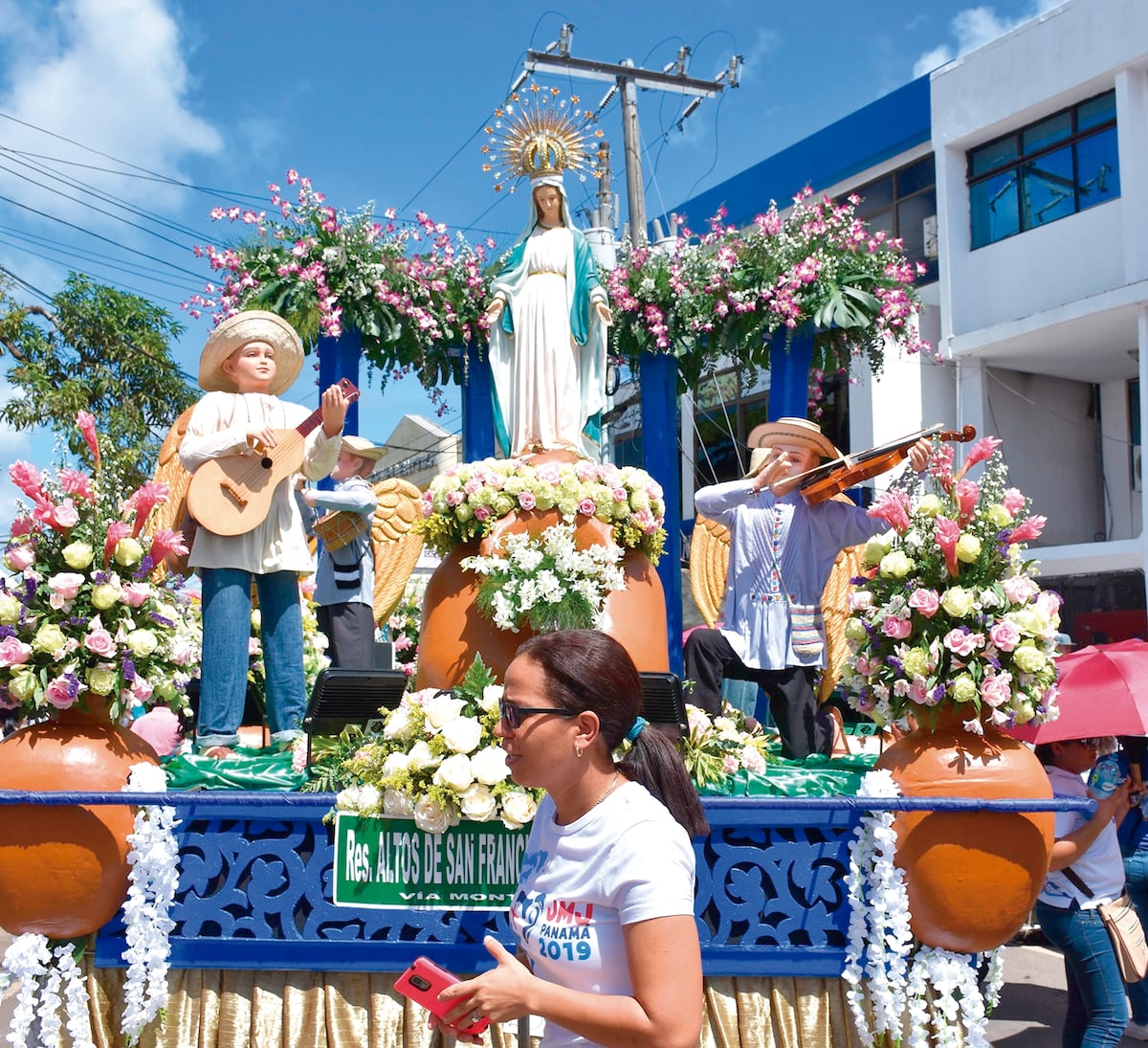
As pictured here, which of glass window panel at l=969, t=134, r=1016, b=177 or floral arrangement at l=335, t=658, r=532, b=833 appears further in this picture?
glass window panel at l=969, t=134, r=1016, b=177

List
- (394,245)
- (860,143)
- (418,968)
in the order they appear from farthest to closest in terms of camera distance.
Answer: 1. (860,143)
2. (394,245)
3. (418,968)

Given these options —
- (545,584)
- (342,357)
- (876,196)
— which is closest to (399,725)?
(545,584)

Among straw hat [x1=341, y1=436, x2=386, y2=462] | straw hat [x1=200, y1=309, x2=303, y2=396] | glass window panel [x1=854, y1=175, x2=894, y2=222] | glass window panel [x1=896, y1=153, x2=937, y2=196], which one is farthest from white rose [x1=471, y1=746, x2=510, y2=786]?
glass window panel [x1=854, y1=175, x2=894, y2=222]

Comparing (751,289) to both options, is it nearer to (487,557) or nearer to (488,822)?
(487,557)

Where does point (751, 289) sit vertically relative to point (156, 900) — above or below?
above

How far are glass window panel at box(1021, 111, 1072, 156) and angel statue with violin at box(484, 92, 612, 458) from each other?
9024mm

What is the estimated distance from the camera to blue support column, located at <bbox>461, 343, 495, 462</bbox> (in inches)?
363

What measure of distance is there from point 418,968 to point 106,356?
40.7 feet

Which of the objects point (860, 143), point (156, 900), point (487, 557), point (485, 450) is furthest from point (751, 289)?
point (860, 143)

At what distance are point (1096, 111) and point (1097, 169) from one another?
66 centimetres

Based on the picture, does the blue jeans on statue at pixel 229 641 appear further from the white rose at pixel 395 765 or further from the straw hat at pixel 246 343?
the white rose at pixel 395 765

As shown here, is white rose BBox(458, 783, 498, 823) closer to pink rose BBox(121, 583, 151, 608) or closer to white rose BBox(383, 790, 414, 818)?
white rose BBox(383, 790, 414, 818)

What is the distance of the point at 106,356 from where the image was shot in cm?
1284

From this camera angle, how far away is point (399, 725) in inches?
142
